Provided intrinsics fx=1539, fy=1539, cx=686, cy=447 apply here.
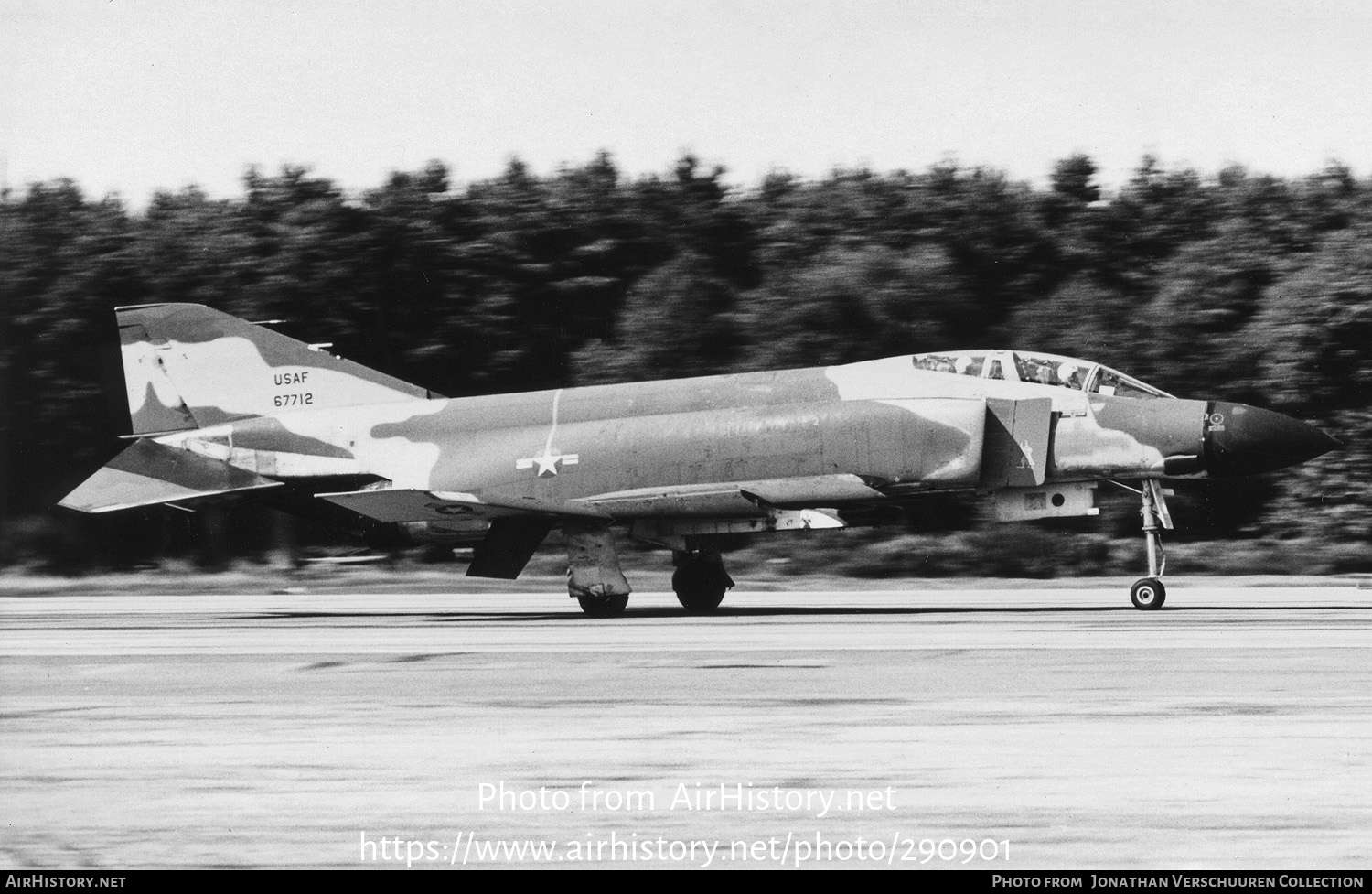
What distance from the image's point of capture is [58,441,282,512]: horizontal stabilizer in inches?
738

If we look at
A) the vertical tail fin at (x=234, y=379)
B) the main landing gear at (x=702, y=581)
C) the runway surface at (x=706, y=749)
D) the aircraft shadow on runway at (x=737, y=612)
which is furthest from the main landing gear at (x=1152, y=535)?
the vertical tail fin at (x=234, y=379)

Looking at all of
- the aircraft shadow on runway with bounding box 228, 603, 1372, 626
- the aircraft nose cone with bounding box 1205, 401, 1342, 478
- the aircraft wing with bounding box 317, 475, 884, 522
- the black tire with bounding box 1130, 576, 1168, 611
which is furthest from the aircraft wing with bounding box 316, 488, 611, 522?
the aircraft nose cone with bounding box 1205, 401, 1342, 478

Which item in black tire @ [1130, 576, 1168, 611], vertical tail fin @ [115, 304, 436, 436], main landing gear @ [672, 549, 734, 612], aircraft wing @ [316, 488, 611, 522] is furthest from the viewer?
→ vertical tail fin @ [115, 304, 436, 436]

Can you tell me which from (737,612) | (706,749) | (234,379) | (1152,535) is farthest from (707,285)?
(706,749)

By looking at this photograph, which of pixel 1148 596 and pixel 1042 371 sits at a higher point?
pixel 1042 371

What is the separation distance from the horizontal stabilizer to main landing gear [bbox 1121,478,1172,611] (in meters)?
10.1

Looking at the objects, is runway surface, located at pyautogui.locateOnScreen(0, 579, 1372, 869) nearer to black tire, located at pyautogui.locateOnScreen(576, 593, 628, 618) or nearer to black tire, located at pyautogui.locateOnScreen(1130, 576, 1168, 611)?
black tire, located at pyautogui.locateOnScreen(1130, 576, 1168, 611)

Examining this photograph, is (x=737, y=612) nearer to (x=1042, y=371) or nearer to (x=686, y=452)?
(x=686, y=452)

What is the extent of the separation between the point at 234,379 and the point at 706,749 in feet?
43.6

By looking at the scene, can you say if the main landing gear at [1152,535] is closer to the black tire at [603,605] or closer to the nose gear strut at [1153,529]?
the nose gear strut at [1153,529]

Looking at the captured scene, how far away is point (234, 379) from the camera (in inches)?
760

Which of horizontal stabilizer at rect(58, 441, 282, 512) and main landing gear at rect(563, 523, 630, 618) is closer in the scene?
main landing gear at rect(563, 523, 630, 618)

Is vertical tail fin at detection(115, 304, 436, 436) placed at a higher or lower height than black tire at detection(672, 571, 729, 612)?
higher
